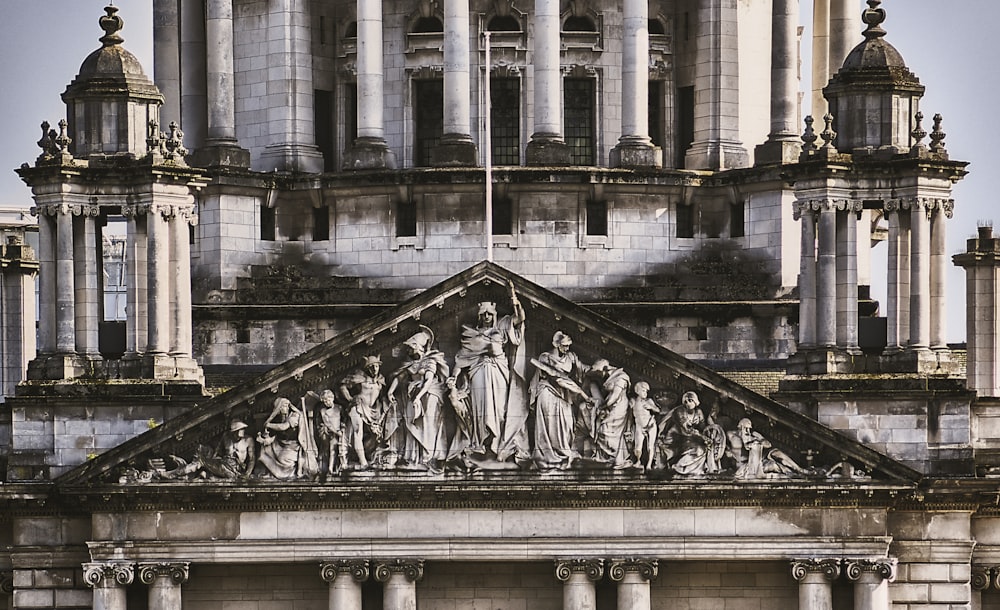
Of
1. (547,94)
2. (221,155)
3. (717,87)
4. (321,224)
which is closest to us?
(547,94)

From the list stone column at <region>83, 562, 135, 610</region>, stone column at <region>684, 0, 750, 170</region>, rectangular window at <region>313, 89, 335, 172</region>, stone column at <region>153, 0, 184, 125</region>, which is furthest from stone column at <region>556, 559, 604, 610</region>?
stone column at <region>153, 0, 184, 125</region>

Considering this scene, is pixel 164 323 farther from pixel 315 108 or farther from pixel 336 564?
pixel 315 108

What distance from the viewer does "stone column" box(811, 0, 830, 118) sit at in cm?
8412

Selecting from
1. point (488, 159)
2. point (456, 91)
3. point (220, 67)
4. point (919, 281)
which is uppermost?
point (220, 67)

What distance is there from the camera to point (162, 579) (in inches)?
2699

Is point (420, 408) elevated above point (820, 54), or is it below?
below

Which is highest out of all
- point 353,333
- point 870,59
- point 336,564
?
point 870,59

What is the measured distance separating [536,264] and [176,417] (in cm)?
1404

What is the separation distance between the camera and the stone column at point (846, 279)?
70188 mm

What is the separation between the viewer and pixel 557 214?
260ft

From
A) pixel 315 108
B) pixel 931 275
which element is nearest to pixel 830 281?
pixel 931 275

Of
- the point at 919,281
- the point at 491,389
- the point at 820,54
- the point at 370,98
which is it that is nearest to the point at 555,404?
the point at 491,389

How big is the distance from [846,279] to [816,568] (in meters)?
6.54

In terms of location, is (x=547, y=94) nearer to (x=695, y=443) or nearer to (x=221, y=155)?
(x=221, y=155)
